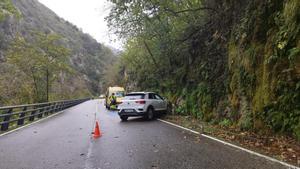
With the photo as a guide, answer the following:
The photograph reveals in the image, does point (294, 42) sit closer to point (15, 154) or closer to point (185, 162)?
point (185, 162)

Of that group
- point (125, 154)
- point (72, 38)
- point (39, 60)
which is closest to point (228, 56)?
point (125, 154)

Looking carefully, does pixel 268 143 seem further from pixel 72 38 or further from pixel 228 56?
pixel 72 38

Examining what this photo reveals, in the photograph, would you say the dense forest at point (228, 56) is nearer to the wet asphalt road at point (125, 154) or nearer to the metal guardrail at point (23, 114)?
the wet asphalt road at point (125, 154)

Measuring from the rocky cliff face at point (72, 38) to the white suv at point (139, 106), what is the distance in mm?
51269

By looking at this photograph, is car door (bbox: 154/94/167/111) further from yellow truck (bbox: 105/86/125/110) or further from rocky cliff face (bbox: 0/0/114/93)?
rocky cliff face (bbox: 0/0/114/93)

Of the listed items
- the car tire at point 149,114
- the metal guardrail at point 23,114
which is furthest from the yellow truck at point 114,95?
the car tire at point 149,114

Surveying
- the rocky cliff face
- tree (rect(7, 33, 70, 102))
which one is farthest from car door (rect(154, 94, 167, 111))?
the rocky cliff face

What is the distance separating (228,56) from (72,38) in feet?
355

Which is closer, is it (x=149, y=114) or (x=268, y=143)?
(x=268, y=143)

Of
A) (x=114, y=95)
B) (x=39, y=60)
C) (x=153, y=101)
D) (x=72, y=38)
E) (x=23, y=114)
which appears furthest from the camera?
(x=72, y=38)

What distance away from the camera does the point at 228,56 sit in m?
12.6

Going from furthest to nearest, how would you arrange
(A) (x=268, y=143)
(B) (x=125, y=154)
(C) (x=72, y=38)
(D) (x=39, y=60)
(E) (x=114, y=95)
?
(C) (x=72, y=38)
(D) (x=39, y=60)
(E) (x=114, y=95)
(A) (x=268, y=143)
(B) (x=125, y=154)

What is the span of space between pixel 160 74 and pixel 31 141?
17009 mm

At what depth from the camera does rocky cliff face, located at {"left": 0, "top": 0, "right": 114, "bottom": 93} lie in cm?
7682
